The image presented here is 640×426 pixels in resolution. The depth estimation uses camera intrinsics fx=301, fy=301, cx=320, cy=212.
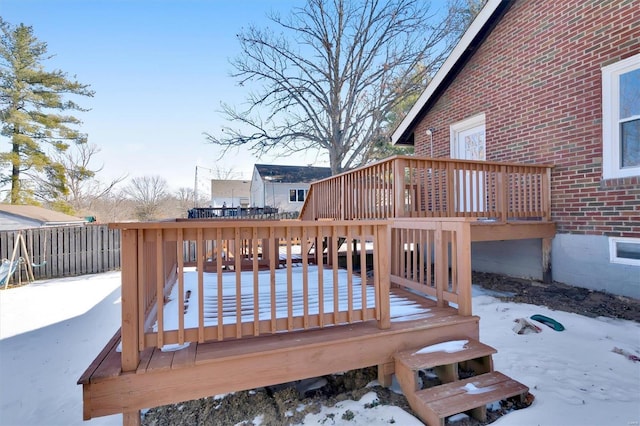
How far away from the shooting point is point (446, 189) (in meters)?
5.05

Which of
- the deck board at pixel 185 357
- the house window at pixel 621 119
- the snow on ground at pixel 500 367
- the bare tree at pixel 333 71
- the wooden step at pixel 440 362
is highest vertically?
the bare tree at pixel 333 71

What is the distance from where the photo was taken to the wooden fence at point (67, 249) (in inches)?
309

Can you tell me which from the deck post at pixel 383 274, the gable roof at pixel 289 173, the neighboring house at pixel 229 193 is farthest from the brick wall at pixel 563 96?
the neighboring house at pixel 229 193

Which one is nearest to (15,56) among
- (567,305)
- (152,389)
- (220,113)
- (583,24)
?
(220,113)

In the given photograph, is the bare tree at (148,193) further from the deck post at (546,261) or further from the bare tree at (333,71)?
the deck post at (546,261)

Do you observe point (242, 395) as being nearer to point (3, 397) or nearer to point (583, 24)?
point (3, 397)

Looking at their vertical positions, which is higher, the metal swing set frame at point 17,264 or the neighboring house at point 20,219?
the neighboring house at point 20,219

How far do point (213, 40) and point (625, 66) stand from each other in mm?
11751

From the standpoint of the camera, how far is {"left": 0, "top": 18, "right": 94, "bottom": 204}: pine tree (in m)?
13.1

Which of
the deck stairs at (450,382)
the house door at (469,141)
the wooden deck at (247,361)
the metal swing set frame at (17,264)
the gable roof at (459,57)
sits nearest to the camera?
the wooden deck at (247,361)

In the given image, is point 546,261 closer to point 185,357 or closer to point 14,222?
Answer: point 185,357

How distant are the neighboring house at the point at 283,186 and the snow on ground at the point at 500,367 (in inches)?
843

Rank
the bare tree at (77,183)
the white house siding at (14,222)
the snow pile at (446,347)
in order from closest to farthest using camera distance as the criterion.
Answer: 1. the snow pile at (446,347)
2. the white house siding at (14,222)
3. the bare tree at (77,183)

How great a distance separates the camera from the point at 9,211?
35.9ft
